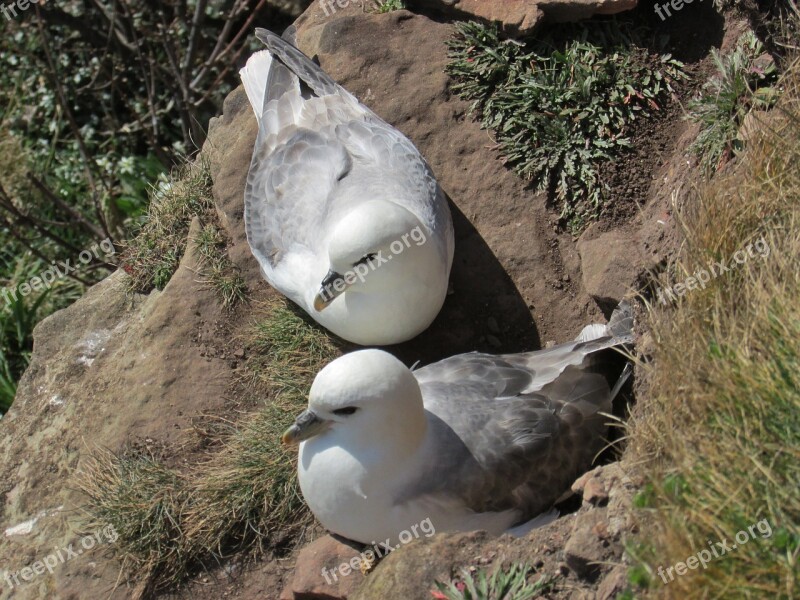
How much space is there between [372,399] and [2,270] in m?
4.93

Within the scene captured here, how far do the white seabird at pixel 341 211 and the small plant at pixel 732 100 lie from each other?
128cm

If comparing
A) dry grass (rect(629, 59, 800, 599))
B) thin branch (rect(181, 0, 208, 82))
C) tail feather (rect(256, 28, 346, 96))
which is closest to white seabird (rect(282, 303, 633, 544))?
dry grass (rect(629, 59, 800, 599))

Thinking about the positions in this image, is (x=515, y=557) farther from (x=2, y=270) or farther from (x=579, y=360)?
(x=2, y=270)

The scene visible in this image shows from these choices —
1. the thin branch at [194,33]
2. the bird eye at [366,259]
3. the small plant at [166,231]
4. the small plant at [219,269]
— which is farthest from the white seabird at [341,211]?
the thin branch at [194,33]

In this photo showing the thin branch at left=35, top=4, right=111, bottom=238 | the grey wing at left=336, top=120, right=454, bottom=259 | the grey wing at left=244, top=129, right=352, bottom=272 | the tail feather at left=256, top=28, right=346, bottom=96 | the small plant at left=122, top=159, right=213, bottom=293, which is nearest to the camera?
the grey wing at left=336, top=120, right=454, bottom=259

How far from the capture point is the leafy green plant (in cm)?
486

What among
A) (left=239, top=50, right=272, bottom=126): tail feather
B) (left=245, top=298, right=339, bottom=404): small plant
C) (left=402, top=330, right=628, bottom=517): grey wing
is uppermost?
(left=239, top=50, right=272, bottom=126): tail feather

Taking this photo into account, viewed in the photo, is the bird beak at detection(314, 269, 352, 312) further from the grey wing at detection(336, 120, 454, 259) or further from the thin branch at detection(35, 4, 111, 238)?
the thin branch at detection(35, 4, 111, 238)

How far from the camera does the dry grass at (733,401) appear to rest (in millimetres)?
2553

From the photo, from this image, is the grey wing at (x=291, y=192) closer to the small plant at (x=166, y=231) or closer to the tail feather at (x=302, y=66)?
the tail feather at (x=302, y=66)

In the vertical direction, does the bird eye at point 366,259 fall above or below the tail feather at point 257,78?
below

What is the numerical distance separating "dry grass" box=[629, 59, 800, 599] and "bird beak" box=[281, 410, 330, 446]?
46.9 inches

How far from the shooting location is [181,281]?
5141 mm

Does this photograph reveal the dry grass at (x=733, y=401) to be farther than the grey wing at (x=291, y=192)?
No
